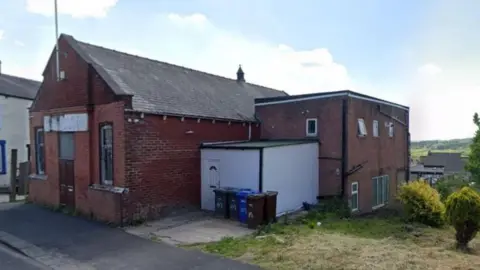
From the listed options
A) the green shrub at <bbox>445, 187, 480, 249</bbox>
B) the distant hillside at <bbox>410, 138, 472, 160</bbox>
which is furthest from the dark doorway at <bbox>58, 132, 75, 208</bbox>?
the distant hillside at <bbox>410, 138, 472, 160</bbox>

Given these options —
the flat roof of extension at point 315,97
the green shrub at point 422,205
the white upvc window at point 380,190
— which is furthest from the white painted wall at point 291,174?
the white upvc window at point 380,190

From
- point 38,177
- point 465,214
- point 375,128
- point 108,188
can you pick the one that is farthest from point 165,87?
point 465,214

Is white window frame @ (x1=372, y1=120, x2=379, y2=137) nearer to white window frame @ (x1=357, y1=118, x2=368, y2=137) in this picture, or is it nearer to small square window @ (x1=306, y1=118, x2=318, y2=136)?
white window frame @ (x1=357, y1=118, x2=368, y2=137)

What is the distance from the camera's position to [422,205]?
45.9ft

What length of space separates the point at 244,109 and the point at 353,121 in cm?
559

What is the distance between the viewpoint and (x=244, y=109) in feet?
60.2

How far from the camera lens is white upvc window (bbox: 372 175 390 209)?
59.4ft

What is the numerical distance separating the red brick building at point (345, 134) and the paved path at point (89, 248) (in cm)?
897

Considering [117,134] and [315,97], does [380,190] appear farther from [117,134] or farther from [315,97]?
[117,134]

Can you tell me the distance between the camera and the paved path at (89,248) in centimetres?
774

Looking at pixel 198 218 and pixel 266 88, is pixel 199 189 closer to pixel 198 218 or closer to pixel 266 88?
pixel 198 218

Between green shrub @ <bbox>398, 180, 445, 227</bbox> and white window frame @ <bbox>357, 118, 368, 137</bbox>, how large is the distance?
10.6 ft

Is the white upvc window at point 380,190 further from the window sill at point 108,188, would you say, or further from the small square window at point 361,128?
the window sill at point 108,188

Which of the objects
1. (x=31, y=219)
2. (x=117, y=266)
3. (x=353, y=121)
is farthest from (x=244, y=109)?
(x=117, y=266)
